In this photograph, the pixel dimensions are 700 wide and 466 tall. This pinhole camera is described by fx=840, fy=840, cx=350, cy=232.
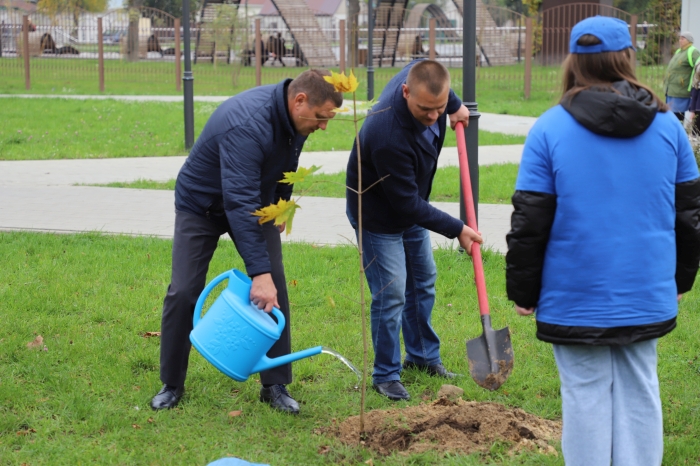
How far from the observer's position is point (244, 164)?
3494mm

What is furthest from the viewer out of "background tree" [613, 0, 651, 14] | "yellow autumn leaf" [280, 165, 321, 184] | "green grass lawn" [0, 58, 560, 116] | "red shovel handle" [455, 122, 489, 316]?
"background tree" [613, 0, 651, 14]

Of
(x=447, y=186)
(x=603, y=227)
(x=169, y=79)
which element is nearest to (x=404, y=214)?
(x=603, y=227)

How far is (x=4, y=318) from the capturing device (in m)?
5.02

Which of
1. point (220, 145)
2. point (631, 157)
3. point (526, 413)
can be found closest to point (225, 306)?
point (220, 145)

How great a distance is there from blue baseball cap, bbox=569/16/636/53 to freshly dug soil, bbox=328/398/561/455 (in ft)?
5.60

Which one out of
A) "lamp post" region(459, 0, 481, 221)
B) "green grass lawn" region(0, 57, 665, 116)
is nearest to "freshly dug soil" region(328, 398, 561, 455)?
"lamp post" region(459, 0, 481, 221)

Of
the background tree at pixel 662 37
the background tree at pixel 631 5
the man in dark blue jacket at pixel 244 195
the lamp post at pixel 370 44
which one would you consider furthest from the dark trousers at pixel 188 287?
the background tree at pixel 631 5

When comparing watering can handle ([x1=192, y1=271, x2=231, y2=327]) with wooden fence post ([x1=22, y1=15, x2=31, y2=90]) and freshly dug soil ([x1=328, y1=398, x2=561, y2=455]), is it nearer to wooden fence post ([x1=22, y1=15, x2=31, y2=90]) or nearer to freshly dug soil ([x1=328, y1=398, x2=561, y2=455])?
freshly dug soil ([x1=328, y1=398, x2=561, y2=455])

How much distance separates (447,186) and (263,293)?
5.72 metres

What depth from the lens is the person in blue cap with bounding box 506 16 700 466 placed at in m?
2.46

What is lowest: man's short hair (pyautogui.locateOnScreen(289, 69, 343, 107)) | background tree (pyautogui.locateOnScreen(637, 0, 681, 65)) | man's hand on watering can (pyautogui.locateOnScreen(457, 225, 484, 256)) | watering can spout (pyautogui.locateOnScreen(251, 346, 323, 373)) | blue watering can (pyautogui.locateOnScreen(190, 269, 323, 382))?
watering can spout (pyautogui.locateOnScreen(251, 346, 323, 373))

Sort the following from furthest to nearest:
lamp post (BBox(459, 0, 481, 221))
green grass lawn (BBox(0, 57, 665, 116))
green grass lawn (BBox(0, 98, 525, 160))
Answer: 1. green grass lawn (BBox(0, 57, 665, 116))
2. green grass lawn (BBox(0, 98, 525, 160))
3. lamp post (BBox(459, 0, 481, 221))

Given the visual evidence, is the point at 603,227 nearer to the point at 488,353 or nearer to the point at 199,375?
the point at 488,353

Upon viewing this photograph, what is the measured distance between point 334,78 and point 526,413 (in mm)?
1741
